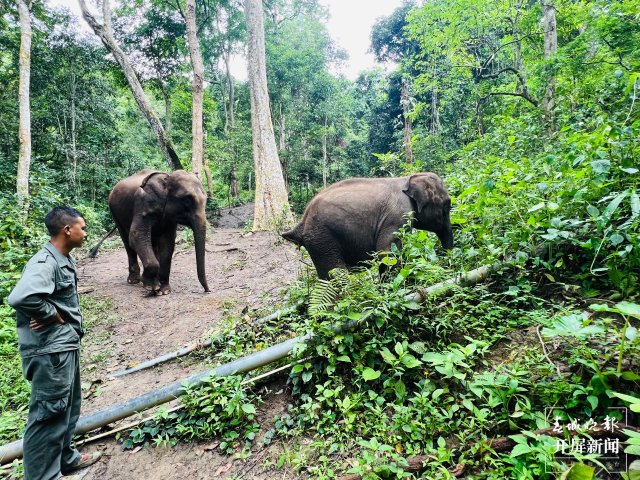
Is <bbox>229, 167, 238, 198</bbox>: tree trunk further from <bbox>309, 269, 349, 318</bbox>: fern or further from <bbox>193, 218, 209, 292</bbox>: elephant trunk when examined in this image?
<bbox>309, 269, 349, 318</bbox>: fern

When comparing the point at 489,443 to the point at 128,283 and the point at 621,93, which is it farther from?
the point at 128,283

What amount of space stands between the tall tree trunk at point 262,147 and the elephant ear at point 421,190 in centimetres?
753

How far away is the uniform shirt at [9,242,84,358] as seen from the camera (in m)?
2.57

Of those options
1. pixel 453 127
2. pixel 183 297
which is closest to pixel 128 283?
pixel 183 297

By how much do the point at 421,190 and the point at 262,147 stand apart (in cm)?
879

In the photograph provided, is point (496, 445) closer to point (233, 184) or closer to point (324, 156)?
point (324, 156)

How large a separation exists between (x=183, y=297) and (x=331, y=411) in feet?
15.8

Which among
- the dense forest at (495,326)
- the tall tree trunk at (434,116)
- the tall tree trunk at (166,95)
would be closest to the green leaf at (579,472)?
the dense forest at (495,326)

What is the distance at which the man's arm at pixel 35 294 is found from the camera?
8.33ft

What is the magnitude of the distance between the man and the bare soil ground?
0.34m

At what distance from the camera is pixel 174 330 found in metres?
5.34

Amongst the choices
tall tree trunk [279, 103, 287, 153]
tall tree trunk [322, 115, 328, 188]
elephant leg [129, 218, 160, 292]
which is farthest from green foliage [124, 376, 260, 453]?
tall tree trunk [279, 103, 287, 153]

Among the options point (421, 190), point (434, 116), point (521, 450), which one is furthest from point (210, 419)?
point (434, 116)

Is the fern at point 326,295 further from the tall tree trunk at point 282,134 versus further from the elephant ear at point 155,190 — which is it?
the tall tree trunk at point 282,134
